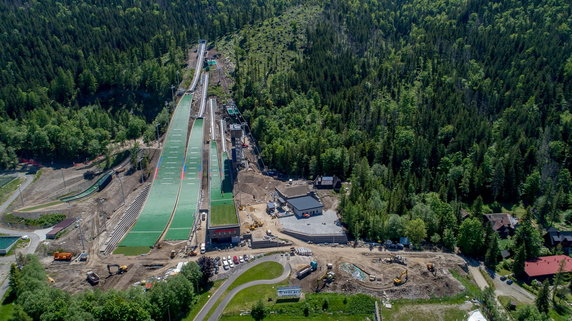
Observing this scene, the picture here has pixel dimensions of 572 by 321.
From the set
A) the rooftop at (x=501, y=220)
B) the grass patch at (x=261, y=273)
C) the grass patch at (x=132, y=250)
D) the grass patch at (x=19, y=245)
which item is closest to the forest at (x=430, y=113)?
the rooftop at (x=501, y=220)

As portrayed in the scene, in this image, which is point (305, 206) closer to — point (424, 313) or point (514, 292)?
point (424, 313)

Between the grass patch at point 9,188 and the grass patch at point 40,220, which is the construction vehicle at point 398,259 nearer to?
the grass patch at point 40,220

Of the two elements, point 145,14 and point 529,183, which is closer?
point 529,183

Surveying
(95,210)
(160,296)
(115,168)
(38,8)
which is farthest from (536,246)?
(38,8)

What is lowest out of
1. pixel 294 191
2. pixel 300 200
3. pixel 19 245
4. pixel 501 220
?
pixel 501 220

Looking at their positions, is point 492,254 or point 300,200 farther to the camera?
point 300,200

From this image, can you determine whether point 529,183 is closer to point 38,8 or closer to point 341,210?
point 341,210

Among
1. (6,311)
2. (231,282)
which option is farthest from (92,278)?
(231,282)
